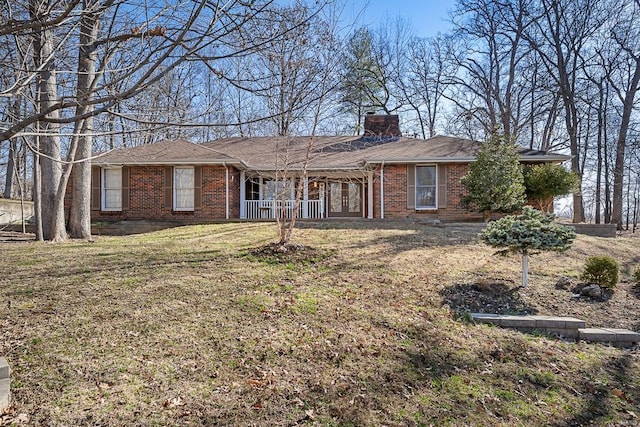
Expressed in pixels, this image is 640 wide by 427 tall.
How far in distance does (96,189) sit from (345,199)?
9.77 meters

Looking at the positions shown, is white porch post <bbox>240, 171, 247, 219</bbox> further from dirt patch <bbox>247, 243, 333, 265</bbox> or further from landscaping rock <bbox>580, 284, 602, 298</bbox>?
landscaping rock <bbox>580, 284, 602, 298</bbox>

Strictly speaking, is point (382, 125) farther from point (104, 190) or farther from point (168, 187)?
point (104, 190)

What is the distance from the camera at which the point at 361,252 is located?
7.73 m

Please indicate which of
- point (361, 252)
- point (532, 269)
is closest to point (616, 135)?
point (532, 269)

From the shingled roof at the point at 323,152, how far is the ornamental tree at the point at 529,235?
6.88 metres

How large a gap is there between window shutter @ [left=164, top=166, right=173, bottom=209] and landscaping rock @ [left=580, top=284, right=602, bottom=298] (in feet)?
41.0

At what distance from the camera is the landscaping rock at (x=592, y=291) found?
5880 millimetres

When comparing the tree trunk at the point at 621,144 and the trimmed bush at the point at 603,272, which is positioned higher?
the tree trunk at the point at 621,144

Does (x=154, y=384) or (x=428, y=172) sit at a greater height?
(x=428, y=172)

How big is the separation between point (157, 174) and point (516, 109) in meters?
19.3

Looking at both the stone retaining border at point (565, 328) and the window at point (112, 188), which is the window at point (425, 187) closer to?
the stone retaining border at point (565, 328)

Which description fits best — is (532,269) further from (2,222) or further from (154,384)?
(2,222)

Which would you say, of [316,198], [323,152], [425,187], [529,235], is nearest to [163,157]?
[323,152]

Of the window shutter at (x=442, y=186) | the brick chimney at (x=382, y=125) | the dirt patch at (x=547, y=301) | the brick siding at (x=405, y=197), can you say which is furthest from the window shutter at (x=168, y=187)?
the dirt patch at (x=547, y=301)
